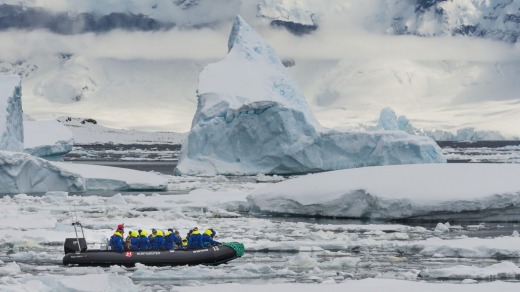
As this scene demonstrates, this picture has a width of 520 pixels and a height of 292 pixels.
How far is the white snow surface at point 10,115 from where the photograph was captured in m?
43.4

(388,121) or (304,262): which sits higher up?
(388,121)

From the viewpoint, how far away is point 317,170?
54.4 metres

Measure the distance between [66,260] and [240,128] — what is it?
31.6 m

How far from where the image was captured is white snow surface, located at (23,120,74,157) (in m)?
52.5

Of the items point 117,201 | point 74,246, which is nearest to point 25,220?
point 117,201

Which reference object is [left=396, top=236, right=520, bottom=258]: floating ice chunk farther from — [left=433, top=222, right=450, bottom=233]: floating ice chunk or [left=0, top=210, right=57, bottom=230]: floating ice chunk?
[left=0, top=210, right=57, bottom=230]: floating ice chunk

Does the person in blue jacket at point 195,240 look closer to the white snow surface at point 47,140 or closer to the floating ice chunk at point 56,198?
the floating ice chunk at point 56,198

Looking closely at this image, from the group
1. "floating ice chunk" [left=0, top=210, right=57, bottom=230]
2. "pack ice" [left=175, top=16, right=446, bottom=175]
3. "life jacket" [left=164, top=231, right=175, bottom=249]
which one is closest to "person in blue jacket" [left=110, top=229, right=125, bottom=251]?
"life jacket" [left=164, top=231, right=175, bottom=249]

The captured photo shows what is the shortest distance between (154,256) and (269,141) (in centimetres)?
3115

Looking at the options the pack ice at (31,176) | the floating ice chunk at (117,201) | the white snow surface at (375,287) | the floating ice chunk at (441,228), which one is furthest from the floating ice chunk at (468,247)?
the pack ice at (31,176)

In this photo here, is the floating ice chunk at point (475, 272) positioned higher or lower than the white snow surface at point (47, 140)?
lower

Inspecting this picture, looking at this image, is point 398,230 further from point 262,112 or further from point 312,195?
point 262,112

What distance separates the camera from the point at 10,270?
64.2 feet

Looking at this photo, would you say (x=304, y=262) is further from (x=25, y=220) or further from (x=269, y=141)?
(x=269, y=141)
